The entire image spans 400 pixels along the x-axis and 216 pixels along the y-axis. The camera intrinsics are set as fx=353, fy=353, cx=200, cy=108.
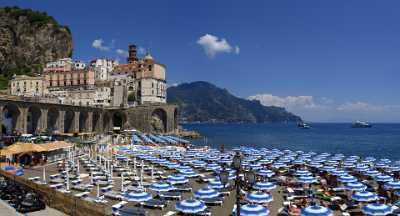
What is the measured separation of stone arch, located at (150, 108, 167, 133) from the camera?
106m

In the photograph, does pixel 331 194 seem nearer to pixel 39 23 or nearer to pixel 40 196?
pixel 40 196

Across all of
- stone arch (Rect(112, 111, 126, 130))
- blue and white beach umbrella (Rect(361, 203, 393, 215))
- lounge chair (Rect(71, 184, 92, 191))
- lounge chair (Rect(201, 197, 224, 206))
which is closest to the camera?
blue and white beach umbrella (Rect(361, 203, 393, 215))

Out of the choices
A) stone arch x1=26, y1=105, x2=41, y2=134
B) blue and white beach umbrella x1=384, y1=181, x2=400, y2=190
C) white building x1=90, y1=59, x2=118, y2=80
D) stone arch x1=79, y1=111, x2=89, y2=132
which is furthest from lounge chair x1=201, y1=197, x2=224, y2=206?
white building x1=90, y1=59, x2=118, y2=80

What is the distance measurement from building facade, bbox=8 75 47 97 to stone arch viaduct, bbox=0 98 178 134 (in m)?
18.9

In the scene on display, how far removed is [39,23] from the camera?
401 feet

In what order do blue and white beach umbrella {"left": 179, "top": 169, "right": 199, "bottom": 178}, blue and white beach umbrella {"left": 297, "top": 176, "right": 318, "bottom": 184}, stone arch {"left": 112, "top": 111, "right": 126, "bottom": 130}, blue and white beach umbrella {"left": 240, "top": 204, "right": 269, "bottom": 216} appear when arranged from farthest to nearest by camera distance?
stone arch {"left": 112, "top": 111, "right": 126, "bottom": 130}
blue and white beach umbrella {"left": 179, "top": 169, "right": 199, "bottom": 178}
blue and white beach umbrella {"left": 297, "top": 176, "right": 318, "bottom": 184}
blue and white beach umbrella {"left": 240, "top": 204, "right": 269, "bottom": 216}

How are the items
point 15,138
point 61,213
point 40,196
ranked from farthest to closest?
point 15,138
point 40,196
point 61,213

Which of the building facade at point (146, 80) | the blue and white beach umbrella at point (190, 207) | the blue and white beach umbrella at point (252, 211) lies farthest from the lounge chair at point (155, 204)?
the building facade at point (146, 80)

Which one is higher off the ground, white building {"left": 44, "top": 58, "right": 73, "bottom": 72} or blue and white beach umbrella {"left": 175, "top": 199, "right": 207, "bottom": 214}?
white building {"left": 44, "top": 58, "right": 73, "bottom": 72}

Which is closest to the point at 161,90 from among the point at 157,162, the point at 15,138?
the point at 15,138

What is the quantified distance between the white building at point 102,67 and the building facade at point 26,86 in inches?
750

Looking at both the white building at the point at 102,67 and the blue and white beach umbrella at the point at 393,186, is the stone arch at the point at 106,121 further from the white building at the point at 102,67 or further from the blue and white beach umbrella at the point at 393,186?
the blue and white beach umbrella at the point at 393,186

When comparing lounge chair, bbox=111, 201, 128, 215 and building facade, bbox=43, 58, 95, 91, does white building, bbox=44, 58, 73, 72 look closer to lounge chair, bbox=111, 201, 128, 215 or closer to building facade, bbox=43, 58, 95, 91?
building facade, bbox=43, 58, 95, 91

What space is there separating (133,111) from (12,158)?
2487 inches
